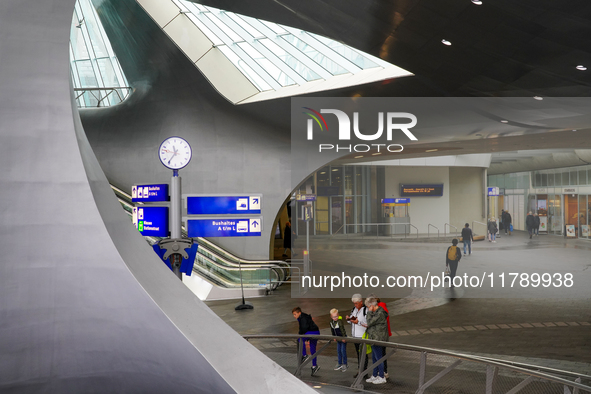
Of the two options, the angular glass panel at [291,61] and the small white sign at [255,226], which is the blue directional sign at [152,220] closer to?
the small white sign at [255,226]

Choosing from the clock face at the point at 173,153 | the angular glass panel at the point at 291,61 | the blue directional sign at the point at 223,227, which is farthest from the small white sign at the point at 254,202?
the angular glass panel at the point at 291,61

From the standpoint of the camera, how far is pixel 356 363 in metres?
7.22

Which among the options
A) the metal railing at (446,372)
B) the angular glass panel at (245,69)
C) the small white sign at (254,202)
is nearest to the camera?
the metal railing at (446,372)

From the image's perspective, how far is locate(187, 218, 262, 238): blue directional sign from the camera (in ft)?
38.5

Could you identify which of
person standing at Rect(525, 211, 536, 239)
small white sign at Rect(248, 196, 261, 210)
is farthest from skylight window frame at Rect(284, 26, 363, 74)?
person standing at Rect(525, 211, 536, 239)

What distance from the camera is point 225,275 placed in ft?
56.9

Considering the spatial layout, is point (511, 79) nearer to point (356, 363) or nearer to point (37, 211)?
point (356, 363)

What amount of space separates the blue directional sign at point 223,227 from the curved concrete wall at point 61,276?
7.84m

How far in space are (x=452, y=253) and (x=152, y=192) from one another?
7.68m

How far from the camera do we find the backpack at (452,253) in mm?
12961

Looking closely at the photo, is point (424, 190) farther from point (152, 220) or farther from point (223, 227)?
point (152, 220)

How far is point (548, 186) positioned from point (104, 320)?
28.6m

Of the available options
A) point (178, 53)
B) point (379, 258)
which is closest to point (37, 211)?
point (379, 258)

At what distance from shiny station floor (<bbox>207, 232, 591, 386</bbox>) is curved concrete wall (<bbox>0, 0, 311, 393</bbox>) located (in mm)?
4013
